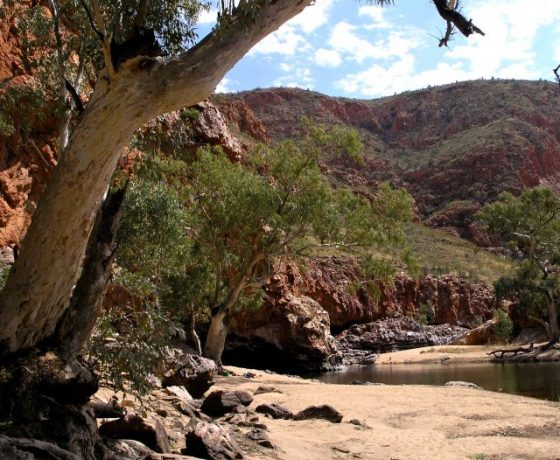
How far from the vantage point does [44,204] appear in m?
4.56

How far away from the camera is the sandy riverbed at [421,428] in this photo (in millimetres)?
7699

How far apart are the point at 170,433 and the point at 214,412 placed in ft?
8.51

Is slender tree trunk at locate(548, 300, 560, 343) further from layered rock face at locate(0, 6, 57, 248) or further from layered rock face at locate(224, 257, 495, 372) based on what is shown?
layered rock face at locate(0, 6, 57, 248)

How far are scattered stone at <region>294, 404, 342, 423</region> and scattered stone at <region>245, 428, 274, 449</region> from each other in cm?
245

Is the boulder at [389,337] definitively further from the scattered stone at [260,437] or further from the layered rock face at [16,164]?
the scattered stone at [260,437]

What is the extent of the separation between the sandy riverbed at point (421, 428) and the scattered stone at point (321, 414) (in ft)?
0.55

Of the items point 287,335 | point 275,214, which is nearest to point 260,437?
point 275,214

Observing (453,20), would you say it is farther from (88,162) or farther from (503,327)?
(503,327)

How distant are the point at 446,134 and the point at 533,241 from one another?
253ft

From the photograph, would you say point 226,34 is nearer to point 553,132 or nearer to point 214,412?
point 214,412

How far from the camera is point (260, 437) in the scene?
24.2ft

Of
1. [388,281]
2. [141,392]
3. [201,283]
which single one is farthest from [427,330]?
[141,392]

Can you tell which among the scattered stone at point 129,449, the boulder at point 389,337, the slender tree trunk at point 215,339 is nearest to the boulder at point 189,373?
the scattered stone at point 129,449

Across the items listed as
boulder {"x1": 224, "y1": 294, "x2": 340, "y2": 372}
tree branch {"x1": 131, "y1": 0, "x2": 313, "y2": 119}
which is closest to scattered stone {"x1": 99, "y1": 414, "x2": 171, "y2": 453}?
tree branch {"x1": 131, "y1": 0, "x2": 313, "y2": 119}
